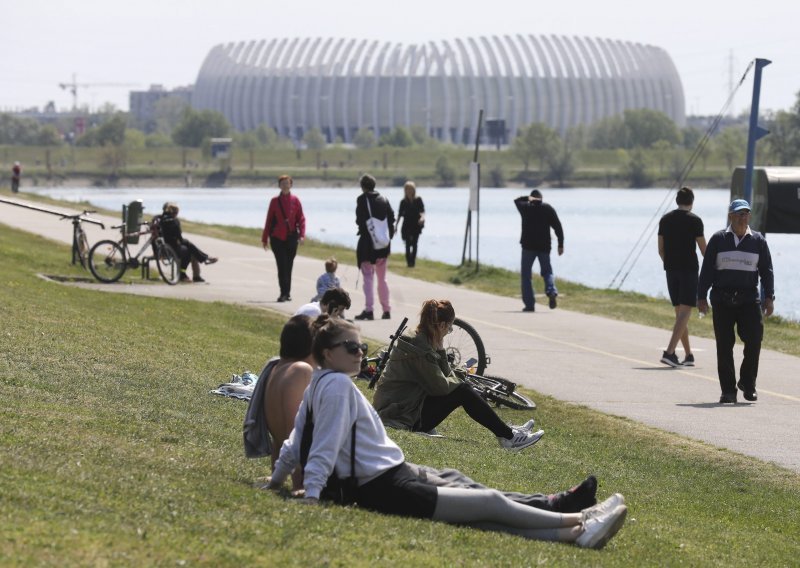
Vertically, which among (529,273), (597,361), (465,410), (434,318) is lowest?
(597,361)

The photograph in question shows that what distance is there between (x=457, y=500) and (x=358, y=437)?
55 centimetres

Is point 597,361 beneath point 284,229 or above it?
beneath

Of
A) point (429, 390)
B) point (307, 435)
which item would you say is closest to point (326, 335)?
point (307, 435)

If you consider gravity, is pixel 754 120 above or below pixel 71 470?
above

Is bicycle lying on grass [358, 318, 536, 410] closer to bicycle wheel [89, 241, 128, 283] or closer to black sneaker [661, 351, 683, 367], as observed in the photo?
black sneaker [661, 351, 683, 367]

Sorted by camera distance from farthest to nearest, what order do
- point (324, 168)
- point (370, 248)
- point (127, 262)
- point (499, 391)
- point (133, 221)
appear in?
point (324, 168)
point (133, 221)
point (127, 262)
point (370, 248)
point (499, 391)

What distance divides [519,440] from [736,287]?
3.74 m

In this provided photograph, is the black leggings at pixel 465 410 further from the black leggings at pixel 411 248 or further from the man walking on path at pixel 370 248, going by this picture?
the black leggings at pixel 411 248

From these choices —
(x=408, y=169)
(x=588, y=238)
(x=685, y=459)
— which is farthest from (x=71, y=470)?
(x=408, y=169)

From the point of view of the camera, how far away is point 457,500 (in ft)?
22.3

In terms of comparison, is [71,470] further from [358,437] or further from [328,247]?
[328,247]

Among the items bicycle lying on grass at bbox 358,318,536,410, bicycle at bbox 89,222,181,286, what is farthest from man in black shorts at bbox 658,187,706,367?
bicycle at bbox 89,222,181,286

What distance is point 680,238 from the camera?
1557cm

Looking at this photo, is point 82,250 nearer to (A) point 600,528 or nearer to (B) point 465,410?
(B) point 465,410
